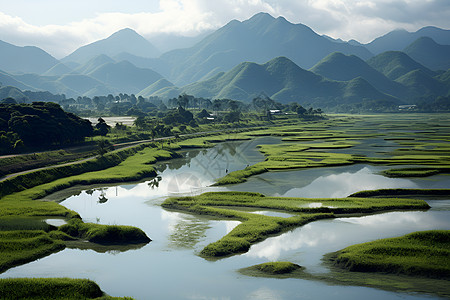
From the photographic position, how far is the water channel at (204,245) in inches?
1229

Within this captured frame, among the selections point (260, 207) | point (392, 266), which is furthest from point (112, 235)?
point (392, 266)

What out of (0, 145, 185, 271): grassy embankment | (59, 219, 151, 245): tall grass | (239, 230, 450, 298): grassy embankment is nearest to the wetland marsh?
(239, 230, 450, 298): grassy embankment

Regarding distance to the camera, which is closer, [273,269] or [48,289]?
[48,289]

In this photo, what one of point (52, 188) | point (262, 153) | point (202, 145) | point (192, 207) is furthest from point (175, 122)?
point (192, 207)

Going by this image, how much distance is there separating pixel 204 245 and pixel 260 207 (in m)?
15.5

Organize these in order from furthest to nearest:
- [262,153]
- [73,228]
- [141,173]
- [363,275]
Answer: [262,153] → [141,173] → [73,228] → [363,275]

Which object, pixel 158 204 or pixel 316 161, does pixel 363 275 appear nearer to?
pixel 158 204

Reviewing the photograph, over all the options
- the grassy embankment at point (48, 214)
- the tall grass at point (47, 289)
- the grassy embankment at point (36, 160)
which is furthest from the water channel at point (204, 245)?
the grassy embankment at point (36, 160)

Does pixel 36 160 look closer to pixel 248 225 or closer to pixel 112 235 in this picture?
pixel 112 235

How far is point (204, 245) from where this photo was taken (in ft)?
132

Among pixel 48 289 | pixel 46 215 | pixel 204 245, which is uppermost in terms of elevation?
pixel 46 215

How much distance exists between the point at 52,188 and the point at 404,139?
116 m

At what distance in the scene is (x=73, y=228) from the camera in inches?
1748

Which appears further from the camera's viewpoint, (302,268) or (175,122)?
(175,122)
